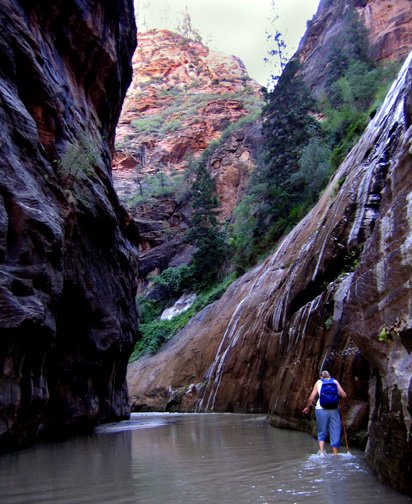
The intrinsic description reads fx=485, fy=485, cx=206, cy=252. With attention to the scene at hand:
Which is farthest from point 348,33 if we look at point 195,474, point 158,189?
point 195,474

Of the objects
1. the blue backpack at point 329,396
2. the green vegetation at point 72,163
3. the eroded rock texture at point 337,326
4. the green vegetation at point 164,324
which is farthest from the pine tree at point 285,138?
the blue backpack at point 329,396

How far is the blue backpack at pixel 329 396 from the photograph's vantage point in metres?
7.78

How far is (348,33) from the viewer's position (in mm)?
42812

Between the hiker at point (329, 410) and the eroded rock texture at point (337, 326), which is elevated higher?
the eroded rock texture at point (337, 326)

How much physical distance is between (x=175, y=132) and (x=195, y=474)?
6410 cm

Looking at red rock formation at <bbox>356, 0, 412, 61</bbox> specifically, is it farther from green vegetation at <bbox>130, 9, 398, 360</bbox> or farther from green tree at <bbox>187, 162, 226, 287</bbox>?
green tree at <bbox>187, 162, 226, 287</bbox>

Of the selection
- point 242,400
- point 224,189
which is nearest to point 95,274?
point 242,400

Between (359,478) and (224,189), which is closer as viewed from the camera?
(359,478)

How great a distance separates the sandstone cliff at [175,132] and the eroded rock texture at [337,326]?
21.5m

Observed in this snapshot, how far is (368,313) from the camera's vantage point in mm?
6168

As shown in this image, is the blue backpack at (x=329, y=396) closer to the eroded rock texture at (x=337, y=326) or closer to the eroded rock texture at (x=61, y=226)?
the eroded rock texture at (x=337, y=326)

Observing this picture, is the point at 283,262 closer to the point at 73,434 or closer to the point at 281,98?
the point at 73,434

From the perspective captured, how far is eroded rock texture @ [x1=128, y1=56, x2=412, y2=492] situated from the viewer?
5.48m

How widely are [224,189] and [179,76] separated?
47163mm
